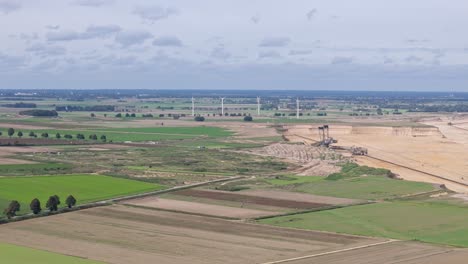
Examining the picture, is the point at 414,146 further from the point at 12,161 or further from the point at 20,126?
the point at 20,126

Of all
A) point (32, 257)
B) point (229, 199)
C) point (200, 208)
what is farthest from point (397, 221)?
point (32, 257)

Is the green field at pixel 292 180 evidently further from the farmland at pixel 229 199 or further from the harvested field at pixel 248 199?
the harvested field at pixel 248 199

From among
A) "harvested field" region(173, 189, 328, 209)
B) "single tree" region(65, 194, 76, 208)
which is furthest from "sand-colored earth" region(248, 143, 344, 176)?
"single tree" region(65, 194, 76, 208)

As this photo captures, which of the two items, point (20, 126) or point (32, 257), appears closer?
Result: point (32, 257)

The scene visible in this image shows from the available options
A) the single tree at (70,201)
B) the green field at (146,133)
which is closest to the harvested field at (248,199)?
the single tree at (70,201)

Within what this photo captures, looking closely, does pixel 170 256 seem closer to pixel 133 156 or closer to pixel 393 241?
pixel 393 241

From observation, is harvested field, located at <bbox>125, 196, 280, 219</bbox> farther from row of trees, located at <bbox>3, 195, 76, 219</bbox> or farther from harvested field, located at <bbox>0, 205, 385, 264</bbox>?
row of trees, located at <bbox>3, 195, 76, 219</bbox>

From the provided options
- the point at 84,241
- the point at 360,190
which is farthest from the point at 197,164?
the point at 84,241
